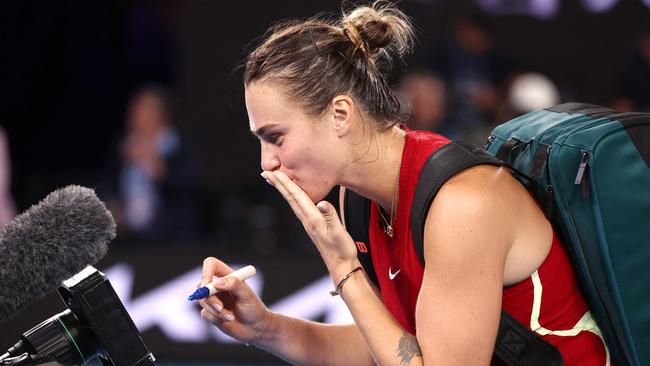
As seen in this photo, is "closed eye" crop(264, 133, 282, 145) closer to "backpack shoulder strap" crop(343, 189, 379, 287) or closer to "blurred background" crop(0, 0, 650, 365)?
"backpack shoulder strap" crop(343, 189, 379, 287)

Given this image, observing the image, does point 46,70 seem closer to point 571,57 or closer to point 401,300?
point 571,57

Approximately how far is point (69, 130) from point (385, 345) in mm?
5250

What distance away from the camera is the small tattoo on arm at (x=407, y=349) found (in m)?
2.04

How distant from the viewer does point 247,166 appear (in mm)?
6160

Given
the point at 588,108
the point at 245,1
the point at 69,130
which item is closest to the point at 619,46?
the point at 245,1

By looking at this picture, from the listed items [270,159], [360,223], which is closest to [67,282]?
[270,159]

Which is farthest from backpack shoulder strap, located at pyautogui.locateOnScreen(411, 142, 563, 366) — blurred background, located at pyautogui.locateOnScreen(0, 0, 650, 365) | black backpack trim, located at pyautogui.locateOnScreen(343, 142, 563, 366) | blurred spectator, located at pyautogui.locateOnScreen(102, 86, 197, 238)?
blurred spectator, located at pyautogui.locateOnScreen(102, 86, 197, 238)

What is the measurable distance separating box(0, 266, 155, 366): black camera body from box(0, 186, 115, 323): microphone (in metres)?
0.06

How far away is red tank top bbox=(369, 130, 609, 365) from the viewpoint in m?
2.17

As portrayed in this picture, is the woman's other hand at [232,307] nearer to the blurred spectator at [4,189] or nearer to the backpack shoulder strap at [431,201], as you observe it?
the backpack shoulder strap at [431,201]

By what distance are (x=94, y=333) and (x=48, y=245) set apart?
20cm

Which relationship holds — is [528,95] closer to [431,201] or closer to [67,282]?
[431,201]

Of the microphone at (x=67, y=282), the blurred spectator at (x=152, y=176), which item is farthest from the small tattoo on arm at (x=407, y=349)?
the blurred spectator at (x=152, y=176)

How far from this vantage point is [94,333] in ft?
5.42
